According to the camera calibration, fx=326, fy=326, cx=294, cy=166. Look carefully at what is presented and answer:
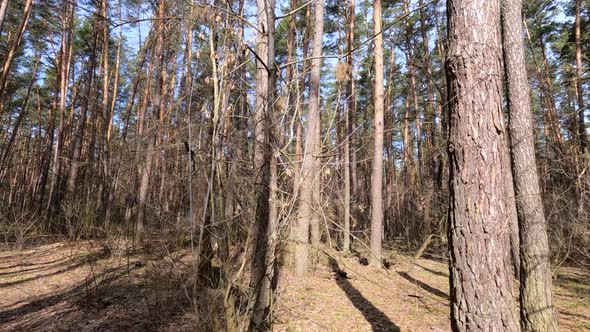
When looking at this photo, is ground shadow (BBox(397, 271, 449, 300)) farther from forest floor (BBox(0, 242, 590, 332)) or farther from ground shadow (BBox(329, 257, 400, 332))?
ground shadow (BBox(329, 257, 400, 332))

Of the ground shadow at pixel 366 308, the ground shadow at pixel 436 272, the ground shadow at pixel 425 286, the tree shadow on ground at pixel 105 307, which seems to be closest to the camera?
the tree shadow on ground at pixel 105 307

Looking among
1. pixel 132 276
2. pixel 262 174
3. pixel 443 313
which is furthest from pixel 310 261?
pixel 262 174

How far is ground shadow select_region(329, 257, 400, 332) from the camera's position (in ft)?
15.9

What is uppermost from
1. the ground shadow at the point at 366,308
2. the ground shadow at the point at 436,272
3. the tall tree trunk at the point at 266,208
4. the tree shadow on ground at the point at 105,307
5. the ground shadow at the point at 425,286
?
the tall tree trunk at the point at 266,208

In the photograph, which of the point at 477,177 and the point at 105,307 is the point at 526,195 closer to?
the point at 477,177

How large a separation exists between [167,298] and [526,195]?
4.82 m

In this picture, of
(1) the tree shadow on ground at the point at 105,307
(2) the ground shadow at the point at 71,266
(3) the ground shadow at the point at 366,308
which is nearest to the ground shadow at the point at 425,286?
(3) the ground shadow at the point at 366,308

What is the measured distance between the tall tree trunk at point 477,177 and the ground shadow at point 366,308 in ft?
9.90

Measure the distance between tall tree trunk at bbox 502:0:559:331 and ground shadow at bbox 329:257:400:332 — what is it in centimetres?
176

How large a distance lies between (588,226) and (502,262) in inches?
251

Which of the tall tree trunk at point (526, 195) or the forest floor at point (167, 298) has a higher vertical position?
the tall tree trunk at point (526, 195)

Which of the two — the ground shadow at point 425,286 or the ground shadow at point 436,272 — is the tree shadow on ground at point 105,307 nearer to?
the ground shadow at point 425,286

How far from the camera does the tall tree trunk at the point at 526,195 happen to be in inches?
164

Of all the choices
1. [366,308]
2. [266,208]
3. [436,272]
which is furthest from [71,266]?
[436,272]
